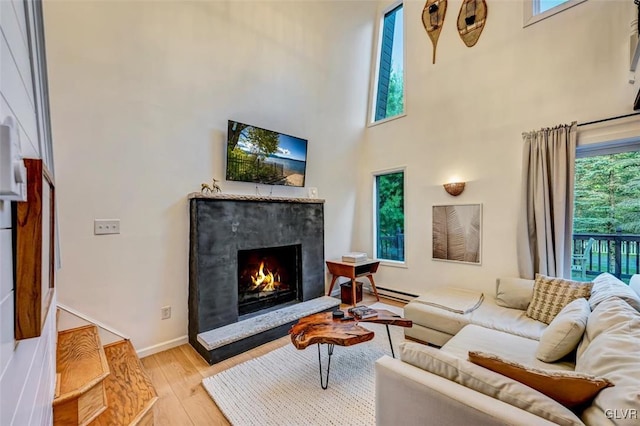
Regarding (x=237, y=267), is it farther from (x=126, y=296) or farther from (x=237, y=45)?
(x=237, y=45)

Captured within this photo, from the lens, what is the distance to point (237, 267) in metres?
2.97

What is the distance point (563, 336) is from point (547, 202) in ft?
5.83

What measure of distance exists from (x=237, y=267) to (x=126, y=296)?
1.01 metres

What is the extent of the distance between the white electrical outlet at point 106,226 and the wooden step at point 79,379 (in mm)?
833

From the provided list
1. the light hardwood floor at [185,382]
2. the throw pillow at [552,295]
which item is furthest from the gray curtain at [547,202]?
the light hardwood floor at [185,382]

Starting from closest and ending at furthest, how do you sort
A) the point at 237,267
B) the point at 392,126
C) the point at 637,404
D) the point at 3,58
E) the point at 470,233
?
the point at 3,58
the point at 637,404
the point at 237,267
the point at 470,233
the point at 392,126

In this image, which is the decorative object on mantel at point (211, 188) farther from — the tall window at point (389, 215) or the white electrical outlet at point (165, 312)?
the tall window at point (389, 215)

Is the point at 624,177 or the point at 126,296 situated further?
the point at 624,177

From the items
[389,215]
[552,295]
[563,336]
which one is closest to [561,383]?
[563,336]

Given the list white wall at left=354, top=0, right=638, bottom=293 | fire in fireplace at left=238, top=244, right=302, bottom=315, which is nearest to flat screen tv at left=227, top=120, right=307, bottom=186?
fire in fireplace at left=238, top=244, right=302, bottom=315

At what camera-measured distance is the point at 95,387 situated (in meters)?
1.62

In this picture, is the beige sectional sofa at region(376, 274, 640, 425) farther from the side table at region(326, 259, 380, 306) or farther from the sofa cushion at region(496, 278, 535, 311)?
the side table at region(326, 259, 380, 306)

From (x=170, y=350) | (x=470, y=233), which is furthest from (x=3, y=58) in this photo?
(x=470, y=233)

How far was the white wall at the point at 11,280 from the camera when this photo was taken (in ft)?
1.87
